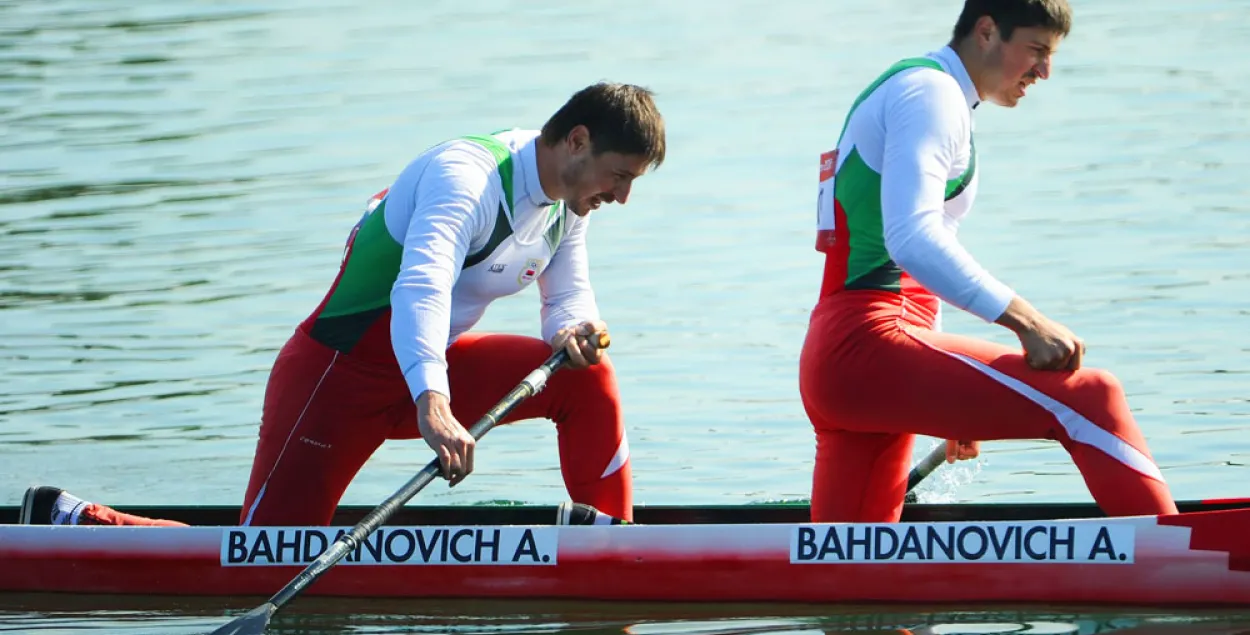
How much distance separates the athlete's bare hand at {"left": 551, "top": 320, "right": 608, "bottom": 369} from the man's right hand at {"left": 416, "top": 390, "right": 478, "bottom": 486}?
74 cm

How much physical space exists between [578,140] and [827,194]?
0.80 meters

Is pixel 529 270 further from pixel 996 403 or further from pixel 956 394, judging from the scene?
pixel 996 403

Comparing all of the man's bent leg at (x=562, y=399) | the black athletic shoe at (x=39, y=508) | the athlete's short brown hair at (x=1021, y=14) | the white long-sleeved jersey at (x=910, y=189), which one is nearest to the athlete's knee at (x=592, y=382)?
the man's bent leg at (x=562, y=399)

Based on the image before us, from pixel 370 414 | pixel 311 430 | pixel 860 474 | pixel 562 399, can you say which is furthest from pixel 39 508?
pixel 860 474

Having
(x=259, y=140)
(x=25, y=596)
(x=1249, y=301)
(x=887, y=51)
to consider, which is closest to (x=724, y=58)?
(x=887, y=51)

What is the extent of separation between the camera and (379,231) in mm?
6398

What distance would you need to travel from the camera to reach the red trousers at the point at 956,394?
5.74m

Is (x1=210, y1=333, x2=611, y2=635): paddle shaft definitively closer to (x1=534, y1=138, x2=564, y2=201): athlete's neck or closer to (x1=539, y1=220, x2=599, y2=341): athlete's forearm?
(x1=539, y1=220, x2=599, y2=341): athlete's forearm

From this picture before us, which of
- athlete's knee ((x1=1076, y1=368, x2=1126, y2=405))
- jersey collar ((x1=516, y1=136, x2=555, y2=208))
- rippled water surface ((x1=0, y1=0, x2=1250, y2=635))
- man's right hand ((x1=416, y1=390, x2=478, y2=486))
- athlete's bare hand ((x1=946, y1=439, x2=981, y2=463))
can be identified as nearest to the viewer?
athlete's knee ((x1=1076, y1=368, x2=1126, y2=405))

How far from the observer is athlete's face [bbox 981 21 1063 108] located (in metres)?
5.89

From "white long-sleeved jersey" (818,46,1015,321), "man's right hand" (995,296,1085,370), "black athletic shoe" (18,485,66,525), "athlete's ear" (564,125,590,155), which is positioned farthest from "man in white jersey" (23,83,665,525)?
"man's right hand" (995,296,1085,370)

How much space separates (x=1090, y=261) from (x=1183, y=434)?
3834mm

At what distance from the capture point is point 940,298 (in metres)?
5.84

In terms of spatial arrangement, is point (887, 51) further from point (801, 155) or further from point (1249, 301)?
point (1249, 301)
